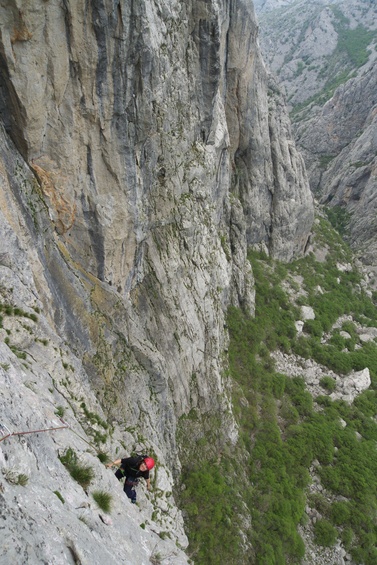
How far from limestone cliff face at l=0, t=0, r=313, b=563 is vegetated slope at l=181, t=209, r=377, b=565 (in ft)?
13.6

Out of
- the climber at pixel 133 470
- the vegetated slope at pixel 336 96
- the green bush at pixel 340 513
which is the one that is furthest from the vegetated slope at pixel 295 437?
the vegetated slope at pixel 336 96

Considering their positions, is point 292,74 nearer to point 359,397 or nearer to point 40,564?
point 359,397

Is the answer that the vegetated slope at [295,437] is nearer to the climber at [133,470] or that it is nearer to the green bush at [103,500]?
the climber at [133,470]

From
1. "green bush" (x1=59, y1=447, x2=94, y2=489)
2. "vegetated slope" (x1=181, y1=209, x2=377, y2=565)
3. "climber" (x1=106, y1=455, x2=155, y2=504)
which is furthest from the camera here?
"vegetated slope" (x1=181, y1=209, x2=377, y2=565)

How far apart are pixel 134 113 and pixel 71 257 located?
308 inches

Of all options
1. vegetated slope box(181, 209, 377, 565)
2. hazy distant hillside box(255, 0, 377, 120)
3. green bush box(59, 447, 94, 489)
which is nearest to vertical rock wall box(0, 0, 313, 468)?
vegetated slope box(181, 209, 377, 565)

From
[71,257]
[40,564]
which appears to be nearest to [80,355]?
[71,257]

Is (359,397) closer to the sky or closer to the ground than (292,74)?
closer to the ground

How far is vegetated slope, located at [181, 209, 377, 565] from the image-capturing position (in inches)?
920

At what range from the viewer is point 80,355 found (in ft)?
45.8

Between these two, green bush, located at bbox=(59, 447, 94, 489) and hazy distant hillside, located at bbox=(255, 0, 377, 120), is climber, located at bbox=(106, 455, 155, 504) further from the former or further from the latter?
hazy distant hillside, located at bbox=(255, 0, 377, 120)

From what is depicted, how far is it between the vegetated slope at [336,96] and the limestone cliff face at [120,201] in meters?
51.1

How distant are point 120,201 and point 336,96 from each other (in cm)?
10096

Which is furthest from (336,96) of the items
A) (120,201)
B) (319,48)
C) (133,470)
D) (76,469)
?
(76,469)
